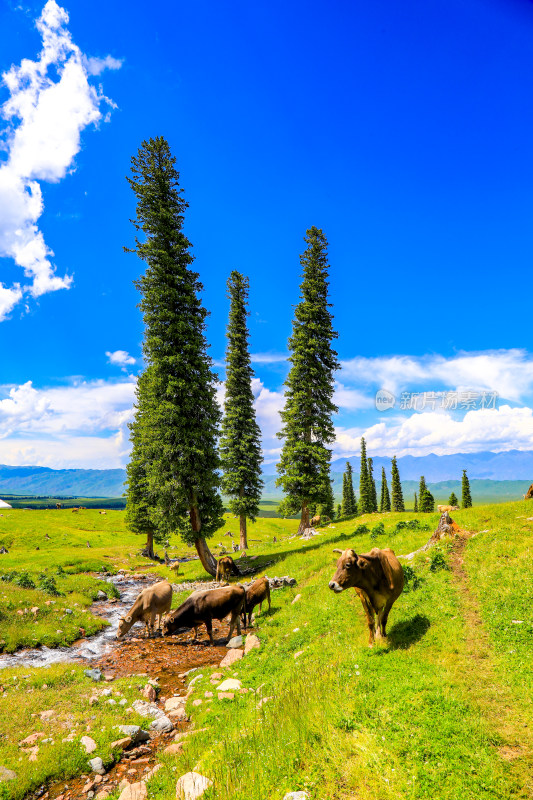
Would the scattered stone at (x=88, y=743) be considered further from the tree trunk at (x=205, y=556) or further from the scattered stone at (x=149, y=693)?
the tree trunk at (x=205, y=556)

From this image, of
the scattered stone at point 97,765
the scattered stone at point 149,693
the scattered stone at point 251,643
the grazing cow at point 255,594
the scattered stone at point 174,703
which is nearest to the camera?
the scattered stone at point 97,765

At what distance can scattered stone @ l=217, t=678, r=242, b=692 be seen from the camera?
914cm

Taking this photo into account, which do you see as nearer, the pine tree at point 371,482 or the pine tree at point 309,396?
the pine tree at point 309,396

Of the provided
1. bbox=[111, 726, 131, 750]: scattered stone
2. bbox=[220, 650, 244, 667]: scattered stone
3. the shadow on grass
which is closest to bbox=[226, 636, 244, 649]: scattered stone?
bbox=[220, 650, 244, 667]: scattered stone

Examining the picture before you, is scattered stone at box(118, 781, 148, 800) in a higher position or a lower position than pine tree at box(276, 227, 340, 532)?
lower

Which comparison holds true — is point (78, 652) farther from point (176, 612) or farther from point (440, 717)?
point (440, 717)

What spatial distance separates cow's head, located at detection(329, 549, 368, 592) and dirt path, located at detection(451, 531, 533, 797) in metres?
2.63

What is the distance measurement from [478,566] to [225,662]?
29.7 ft

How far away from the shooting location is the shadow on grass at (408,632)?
28.3 ft

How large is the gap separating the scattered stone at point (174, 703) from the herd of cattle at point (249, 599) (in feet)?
14.2

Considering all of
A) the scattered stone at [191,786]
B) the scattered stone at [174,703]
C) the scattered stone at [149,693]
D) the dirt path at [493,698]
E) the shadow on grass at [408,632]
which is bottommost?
the scattered stone at [149,693]

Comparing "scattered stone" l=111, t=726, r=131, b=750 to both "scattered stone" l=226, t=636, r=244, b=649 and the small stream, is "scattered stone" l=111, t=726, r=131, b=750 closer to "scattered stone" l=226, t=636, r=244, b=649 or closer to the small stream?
"scattered stone" l=226, t=636, r=244, b=649

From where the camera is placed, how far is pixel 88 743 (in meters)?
7.43

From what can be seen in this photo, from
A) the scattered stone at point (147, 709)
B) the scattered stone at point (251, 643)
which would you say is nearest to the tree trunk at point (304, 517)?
the scattered stone at point (251, 643)
